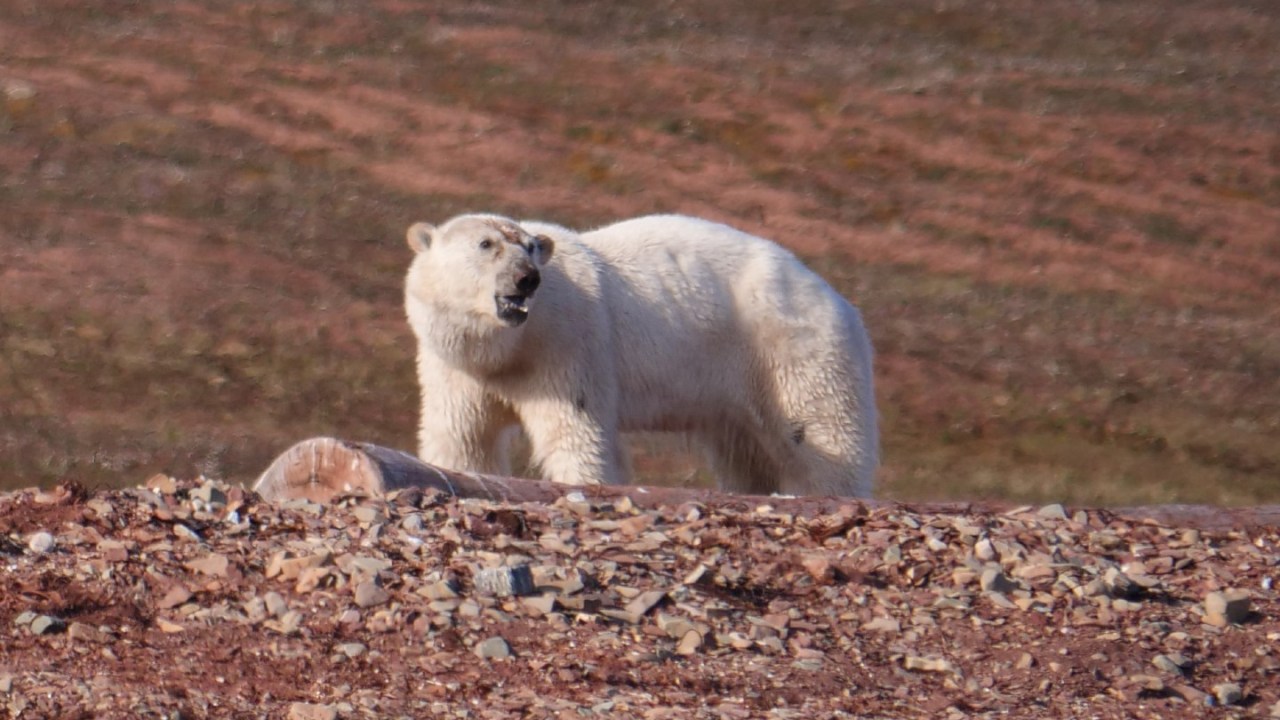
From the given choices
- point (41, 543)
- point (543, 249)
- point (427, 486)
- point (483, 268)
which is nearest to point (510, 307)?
point (483, 268)

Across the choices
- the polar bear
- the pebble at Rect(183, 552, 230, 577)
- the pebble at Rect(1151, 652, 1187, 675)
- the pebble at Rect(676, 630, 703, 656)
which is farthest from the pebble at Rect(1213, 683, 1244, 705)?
the polar bear

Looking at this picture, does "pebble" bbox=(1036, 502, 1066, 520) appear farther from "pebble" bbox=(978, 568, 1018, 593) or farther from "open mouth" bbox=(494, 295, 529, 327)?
"open mouth" bbox=(494, 295, 529, 327)

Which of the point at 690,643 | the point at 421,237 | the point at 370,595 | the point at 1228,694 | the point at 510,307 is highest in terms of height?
the point at 421,237

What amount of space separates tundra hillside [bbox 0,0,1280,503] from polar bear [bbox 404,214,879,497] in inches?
268

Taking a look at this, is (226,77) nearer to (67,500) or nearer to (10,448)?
(10,448)

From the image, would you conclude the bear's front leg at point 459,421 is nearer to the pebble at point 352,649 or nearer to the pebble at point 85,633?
the pebble at point 352,649

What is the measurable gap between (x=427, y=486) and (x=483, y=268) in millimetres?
2824

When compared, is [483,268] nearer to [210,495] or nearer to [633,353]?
[633,353]

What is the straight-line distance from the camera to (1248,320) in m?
31.2

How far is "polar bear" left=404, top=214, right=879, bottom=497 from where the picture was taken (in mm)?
12125

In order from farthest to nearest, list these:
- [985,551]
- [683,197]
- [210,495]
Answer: [683,197] → [985,551] → [210,495]

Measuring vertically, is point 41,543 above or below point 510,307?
below

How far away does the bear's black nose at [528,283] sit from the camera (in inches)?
462

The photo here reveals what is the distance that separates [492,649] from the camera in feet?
Answer: 24.3
